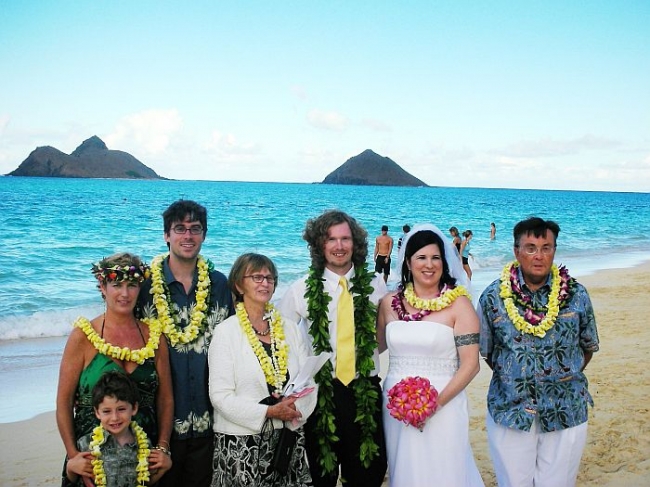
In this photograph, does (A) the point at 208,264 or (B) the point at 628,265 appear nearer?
(A) the point at 208,264

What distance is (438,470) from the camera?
12.6 feet

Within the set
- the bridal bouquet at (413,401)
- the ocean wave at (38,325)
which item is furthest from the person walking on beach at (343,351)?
the ocean wave at (38,325)

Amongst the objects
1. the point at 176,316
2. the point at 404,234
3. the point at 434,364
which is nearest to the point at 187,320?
the point at 176,316

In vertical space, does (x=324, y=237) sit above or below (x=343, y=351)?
above

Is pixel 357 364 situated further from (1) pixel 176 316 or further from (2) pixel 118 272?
(2) pixel 118 272

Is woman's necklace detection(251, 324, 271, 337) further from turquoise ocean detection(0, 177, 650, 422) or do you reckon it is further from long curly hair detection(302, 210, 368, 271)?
turquoise ocean detection(0, 177, 650, 422)

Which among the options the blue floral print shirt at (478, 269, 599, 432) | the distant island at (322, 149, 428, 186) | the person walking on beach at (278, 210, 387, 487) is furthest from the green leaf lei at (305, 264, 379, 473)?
the distant island at (322, 149, 428, 186)

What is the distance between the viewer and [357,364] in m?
4.08

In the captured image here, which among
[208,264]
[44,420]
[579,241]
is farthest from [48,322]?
[579,241]

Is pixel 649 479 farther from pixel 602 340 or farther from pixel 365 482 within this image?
pixel 602 340

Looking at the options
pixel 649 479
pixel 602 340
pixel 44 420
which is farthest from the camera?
pixel 602 340

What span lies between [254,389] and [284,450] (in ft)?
1.25

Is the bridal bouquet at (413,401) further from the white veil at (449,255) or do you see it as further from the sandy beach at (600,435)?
the sandy beach at (600,435)

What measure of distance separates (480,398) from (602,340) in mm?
3910
